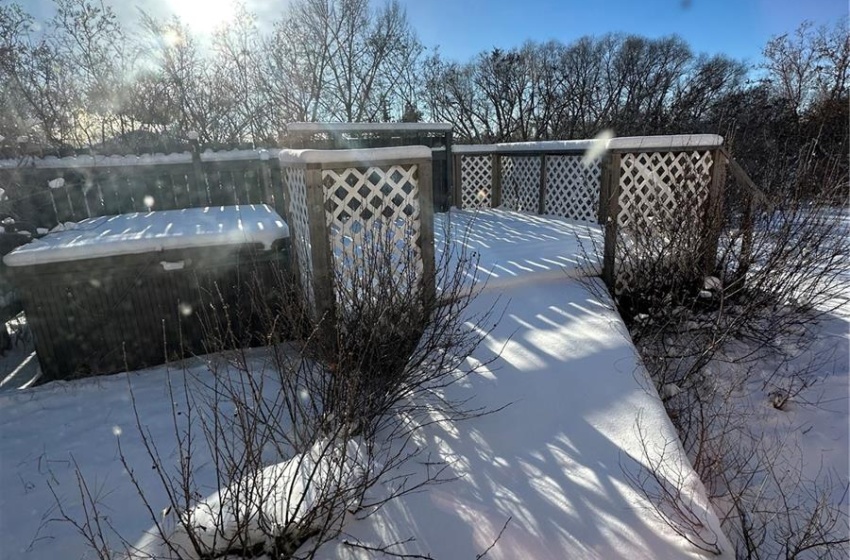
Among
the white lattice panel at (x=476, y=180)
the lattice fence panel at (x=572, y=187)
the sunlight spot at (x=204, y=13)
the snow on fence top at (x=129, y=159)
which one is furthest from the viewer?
the sunlight spot at (x=204, y=13)

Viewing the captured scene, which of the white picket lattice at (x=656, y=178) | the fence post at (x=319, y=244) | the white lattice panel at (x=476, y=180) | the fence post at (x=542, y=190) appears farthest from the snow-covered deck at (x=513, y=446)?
the white lattice panel at (x=476, y=180)

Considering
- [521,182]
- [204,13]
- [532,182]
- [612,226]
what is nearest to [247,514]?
[612,226]

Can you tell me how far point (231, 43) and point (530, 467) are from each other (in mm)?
15679

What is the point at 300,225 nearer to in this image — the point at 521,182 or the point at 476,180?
the point at 521,182

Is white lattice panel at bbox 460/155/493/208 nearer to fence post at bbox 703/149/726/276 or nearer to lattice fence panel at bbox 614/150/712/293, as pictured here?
lattice fence panel at bbox 614/150/712/293

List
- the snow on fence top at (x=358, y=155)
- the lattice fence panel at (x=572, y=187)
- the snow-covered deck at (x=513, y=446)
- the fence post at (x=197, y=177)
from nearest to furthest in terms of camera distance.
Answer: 1. the snow-covered deck at (x=513, y=446)
2. the snow on fence top at (x=358, y=155)
3. the lattice fence panel at (x=572, y=187)
4. the fence post at (x=197, y=177)

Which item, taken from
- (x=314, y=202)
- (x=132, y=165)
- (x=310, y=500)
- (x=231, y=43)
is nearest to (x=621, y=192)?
(x=314, y=202)

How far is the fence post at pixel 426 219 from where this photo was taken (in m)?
3.23

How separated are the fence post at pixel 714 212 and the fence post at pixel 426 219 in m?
2.21

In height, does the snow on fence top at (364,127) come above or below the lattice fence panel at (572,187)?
above

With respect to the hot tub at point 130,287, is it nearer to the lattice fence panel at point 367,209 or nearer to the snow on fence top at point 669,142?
the lattice fence panel at point 367,209

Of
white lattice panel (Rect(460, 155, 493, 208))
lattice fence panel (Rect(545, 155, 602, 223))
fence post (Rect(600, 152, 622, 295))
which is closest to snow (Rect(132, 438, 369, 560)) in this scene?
fence post (Rect(600, 152, 622, 295))

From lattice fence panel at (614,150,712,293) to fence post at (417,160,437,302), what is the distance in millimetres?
1783

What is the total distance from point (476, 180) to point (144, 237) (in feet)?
20.6
